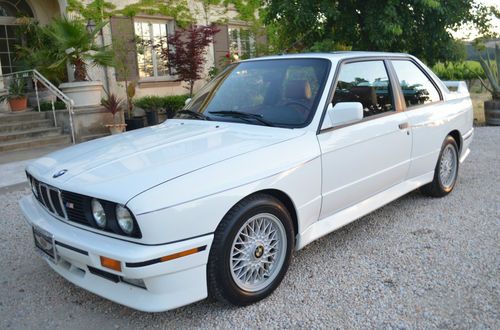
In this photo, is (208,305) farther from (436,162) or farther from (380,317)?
(436,162)

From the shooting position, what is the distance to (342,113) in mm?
3406

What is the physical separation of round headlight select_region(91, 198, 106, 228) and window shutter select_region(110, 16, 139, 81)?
9886 millimetres

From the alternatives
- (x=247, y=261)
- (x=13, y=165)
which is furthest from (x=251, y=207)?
(x=13, y=165)

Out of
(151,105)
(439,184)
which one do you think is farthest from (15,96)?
(439,184)

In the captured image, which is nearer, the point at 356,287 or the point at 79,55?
the point at 356,287

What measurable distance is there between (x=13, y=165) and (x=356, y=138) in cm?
635

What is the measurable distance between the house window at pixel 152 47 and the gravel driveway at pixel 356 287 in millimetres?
8908

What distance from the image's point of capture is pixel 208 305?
9.99 ft

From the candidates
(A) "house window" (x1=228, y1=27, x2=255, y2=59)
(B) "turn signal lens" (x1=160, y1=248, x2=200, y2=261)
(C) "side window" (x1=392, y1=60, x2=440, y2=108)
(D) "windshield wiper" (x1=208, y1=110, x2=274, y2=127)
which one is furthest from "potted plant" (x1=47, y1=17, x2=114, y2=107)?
(B) "turn signal lens" (x1=160, y1=248, x2=200, y2=261)

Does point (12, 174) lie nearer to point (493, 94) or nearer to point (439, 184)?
point (439, 184)

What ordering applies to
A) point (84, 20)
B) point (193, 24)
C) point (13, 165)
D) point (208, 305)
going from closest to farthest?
point (208, 305) < point (13, 165) < point (84, 20) < point (193, 24)

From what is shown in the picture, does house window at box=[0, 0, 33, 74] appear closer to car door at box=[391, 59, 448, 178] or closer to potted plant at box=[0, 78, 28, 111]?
potted plant at box=[0, 78, 28, 111]

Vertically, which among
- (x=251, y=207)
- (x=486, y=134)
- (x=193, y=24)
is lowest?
(x=486, y=134)

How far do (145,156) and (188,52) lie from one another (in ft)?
32.0
